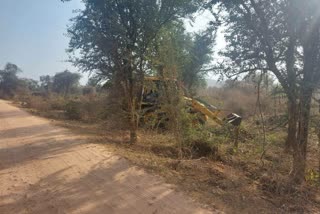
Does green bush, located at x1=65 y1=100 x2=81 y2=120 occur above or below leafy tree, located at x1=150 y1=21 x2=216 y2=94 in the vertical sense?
below

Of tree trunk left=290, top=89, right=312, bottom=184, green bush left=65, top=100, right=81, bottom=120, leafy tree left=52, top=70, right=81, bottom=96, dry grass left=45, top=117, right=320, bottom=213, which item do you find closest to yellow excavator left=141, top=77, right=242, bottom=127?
dry grass left=45, top=117, right=320, bottom=213

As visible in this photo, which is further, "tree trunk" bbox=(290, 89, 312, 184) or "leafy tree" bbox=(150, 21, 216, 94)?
"leafy tree" bbox=(150, 21, 216, 94)

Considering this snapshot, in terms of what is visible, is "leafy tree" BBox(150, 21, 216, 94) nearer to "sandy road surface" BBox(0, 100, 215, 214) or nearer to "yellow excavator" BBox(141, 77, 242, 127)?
"yellow excavator" BBox(141, 77, 242, 127)

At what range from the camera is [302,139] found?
7.55 metres

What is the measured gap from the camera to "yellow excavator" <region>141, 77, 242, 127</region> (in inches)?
405

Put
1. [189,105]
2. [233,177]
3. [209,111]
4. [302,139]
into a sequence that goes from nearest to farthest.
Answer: [302,139] → [233,177] → [189,105] → [209,111]

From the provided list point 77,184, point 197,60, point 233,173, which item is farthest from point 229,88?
point 197,60

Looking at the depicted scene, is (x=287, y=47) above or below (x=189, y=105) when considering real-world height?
above

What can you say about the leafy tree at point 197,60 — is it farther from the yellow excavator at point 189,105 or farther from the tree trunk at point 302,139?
the tree trunk at point 302,139

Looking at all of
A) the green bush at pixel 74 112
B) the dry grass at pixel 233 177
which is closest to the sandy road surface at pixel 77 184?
the dry grass at pixel 233 177

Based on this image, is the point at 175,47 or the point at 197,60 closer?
the point at 175,47

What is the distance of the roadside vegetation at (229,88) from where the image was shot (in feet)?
23.5

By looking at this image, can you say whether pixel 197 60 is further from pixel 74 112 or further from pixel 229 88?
pixel 229 88

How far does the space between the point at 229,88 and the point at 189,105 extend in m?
1.20
